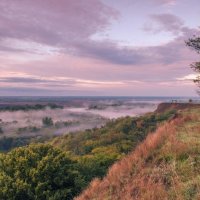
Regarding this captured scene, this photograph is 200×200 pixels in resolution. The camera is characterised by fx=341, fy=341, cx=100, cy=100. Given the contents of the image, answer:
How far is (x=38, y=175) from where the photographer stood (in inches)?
1095

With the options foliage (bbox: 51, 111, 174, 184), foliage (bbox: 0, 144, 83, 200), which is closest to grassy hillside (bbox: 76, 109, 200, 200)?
foliage (bbox: 0, 144, 83, 200)

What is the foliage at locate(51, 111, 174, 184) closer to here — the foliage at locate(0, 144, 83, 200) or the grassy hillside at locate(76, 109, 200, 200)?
the foliage at locate(0, 144, 83, 200)

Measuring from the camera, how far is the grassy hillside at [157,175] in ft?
34.4

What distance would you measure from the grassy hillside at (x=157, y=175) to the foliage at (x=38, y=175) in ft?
43.5

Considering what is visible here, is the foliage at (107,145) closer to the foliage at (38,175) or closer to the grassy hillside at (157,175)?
the foliage at (38,175)

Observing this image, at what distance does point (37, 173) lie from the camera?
90.8 feet

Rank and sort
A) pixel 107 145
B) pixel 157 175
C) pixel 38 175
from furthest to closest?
pixel 107 145, pixel 38 175, pixel 157 175

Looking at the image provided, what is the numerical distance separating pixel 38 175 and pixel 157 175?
57.8ft

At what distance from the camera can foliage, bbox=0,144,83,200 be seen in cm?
2703

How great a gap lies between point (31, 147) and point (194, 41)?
18487 millimetres

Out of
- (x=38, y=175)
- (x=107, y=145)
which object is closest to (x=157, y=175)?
(x=38, y=175)

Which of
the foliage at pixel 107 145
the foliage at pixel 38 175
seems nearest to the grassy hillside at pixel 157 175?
the foliage at pixel 38 175

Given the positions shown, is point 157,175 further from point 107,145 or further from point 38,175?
point 107,145

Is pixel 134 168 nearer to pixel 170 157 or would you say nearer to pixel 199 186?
pixel 170 157
